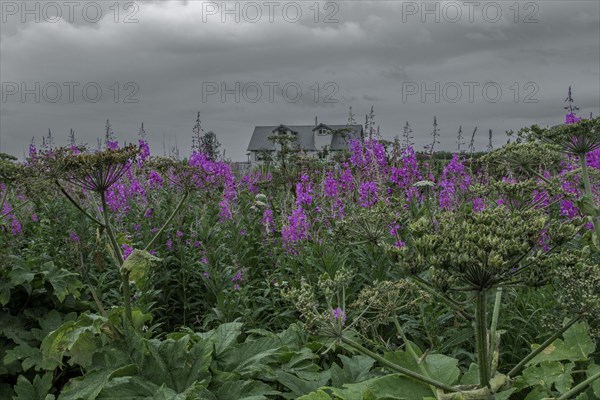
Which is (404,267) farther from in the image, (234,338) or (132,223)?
(132,223)

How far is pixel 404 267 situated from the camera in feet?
6.74

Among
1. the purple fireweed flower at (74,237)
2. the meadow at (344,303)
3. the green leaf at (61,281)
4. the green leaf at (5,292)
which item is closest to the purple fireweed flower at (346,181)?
the meadow at (344,303)

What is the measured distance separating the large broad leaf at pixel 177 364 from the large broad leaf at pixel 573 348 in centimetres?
168

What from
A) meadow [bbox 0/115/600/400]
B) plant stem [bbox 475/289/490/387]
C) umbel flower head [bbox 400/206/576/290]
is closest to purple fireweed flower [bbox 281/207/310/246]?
meadow [bbox 0/115/600/400]

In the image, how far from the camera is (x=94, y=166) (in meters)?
3.73

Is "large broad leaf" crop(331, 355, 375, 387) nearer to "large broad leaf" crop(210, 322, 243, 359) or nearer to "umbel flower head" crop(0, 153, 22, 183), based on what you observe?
"large broad leaf" crop(210, 322, 243, 359)

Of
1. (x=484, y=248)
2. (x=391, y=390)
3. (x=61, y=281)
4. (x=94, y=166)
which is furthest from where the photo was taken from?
(x=61, y=281)

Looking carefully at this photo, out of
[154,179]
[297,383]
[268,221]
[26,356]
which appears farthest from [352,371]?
[154,179]

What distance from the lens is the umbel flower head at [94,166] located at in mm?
3709

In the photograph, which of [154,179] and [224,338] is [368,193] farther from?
[154,179]

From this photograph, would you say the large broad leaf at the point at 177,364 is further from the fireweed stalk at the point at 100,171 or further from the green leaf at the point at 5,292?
the green leaf at the point at 5,292

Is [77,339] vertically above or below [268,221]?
below

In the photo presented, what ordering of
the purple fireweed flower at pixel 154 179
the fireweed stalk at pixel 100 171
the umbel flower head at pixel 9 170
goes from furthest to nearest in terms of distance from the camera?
1. the purple fireweed flower at pixel 154 179
2. the umbel flower head at pixel 9 170
3. the fireweed stalk at pixel 100 171

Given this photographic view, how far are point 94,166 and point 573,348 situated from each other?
118 inches
